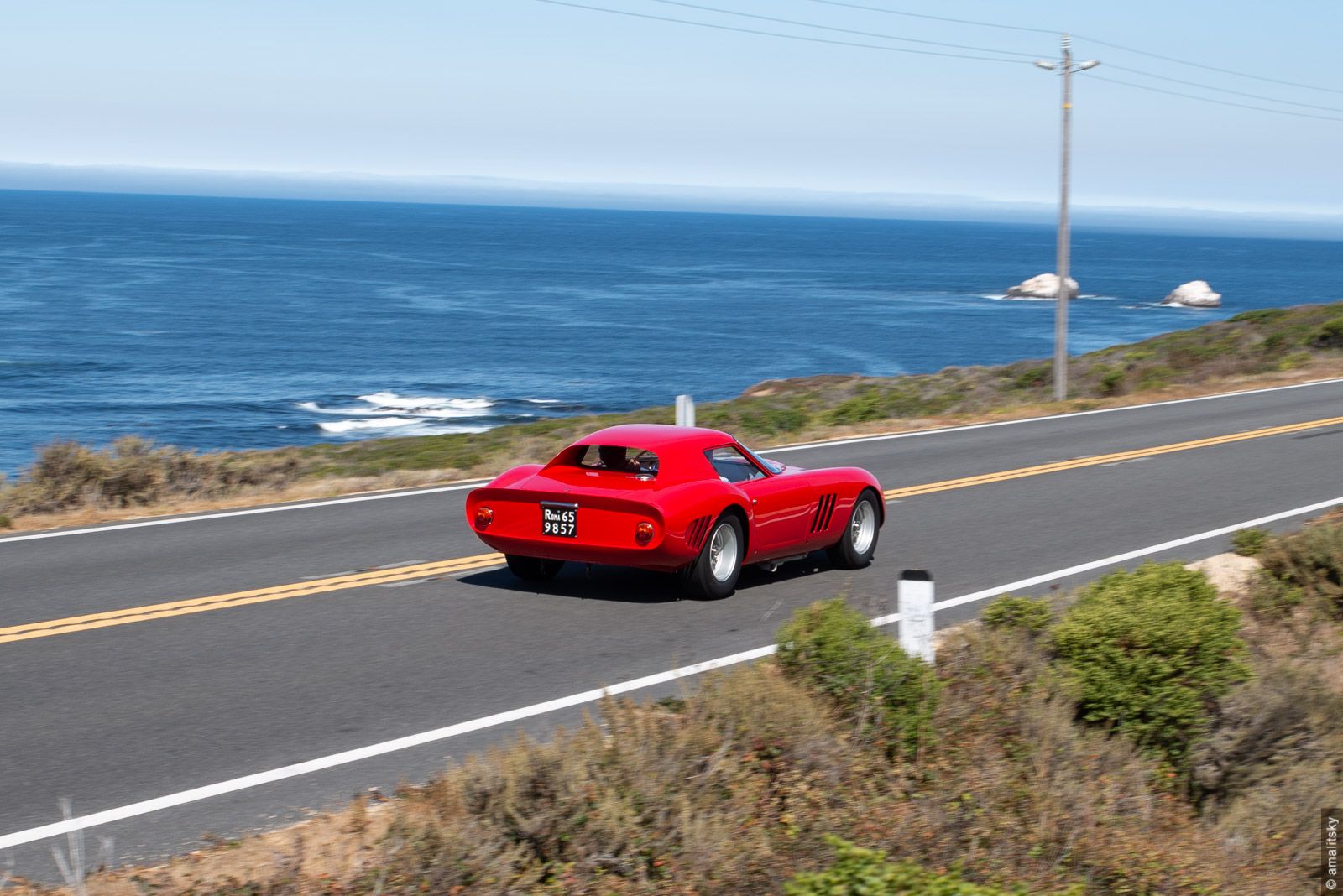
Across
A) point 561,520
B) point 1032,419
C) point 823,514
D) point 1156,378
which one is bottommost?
point 1156,378

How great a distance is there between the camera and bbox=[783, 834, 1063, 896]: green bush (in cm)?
530

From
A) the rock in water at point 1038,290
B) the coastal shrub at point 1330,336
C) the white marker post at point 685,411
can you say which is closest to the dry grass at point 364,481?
the white marker post at point 685,411

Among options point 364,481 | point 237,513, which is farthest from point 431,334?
point 237,513

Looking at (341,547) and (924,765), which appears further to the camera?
(341,547)

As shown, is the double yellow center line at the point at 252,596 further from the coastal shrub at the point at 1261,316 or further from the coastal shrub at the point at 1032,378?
the coastal shrub at the point at 1261,316

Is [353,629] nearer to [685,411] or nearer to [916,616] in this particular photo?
[916,616]

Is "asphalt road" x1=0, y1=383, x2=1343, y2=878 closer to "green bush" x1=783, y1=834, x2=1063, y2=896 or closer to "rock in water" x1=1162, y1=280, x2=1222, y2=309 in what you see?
"green bush" x1=783, y1=834, x2=1063, y2=896

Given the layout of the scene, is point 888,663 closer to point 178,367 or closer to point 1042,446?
point 1042,446

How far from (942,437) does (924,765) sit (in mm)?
16412

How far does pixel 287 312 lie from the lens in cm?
10319

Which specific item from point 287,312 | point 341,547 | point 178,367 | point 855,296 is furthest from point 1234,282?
point 341,547

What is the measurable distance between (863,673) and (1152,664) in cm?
203

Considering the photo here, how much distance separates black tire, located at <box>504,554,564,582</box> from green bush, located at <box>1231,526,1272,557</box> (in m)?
6.52

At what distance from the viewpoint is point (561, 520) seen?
10586 millimetres
